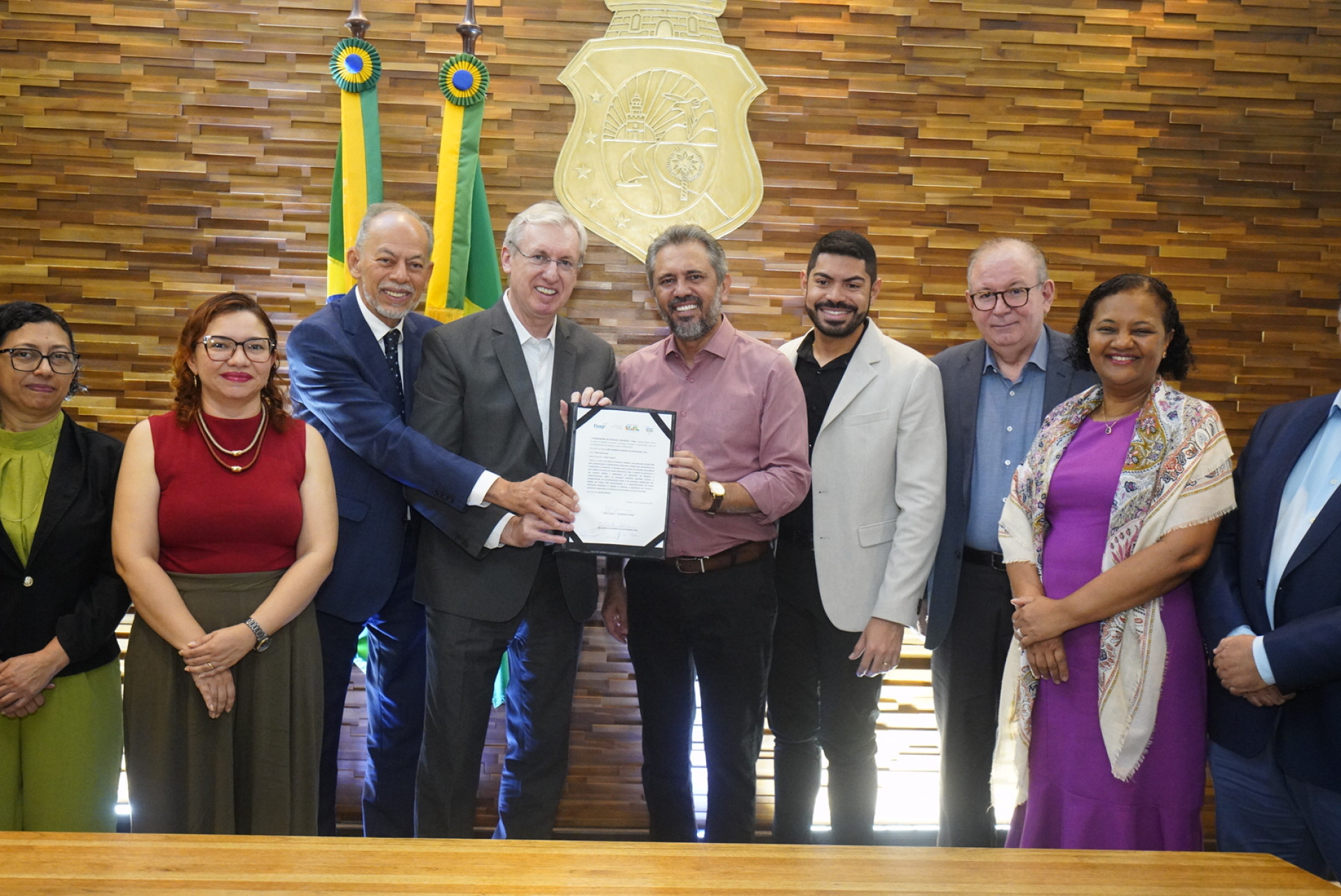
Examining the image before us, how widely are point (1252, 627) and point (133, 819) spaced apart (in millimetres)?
2539

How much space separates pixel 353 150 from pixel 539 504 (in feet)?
5.07

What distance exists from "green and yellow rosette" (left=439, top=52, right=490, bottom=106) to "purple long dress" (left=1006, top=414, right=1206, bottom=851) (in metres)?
2.15

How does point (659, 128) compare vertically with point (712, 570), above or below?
above

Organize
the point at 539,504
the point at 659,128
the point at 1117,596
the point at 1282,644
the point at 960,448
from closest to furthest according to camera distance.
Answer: the point at 1282,644
the point at 1117,596
the point at 539,504
the point at 960,448
the point at 659,128

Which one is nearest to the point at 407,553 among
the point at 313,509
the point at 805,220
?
the point at 313,509

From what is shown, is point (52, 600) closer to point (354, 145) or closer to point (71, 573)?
point (71, 573)

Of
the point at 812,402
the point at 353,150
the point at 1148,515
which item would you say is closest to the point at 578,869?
the point at 1148,515

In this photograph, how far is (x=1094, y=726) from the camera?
1939mm

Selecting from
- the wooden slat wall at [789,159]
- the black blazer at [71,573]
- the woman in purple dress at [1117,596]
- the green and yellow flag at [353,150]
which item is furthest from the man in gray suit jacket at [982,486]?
the black blazer at [71,573]

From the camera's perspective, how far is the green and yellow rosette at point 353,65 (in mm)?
2842

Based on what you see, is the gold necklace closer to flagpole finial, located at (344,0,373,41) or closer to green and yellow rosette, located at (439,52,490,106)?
green and yellow rosette, located at (439,52,490,106)

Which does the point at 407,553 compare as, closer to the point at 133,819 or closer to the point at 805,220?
the point at 133,819

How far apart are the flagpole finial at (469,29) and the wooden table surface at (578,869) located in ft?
8.15

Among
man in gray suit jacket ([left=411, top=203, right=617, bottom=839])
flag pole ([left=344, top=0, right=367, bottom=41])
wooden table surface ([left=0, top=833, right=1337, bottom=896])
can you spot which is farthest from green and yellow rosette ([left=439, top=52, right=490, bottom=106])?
wooden table surface ([left=0, top=833, right=1337, bottom=896])
